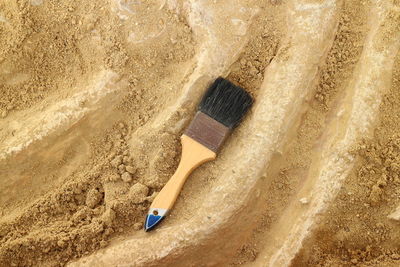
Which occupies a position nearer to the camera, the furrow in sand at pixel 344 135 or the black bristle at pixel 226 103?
the furrow in sand at pixel 344 135

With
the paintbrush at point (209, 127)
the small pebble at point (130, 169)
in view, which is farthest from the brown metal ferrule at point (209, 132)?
the small pebble at point (130, 169)

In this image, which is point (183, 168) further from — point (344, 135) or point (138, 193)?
point (344, 135)

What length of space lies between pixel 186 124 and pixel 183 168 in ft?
0.90

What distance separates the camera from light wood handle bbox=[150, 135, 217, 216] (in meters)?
2.33

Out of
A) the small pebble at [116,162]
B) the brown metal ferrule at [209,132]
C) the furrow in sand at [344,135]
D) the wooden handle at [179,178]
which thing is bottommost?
the furrow in sand at [344,135]

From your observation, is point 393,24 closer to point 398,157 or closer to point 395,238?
point 398,157

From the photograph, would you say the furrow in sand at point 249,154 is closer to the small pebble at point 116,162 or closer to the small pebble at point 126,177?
the small pebble at point 126,177

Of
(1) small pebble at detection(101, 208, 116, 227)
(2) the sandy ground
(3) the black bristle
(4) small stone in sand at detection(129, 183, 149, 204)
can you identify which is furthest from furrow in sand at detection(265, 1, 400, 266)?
(1) small pebble at detection(101, 208, 116, 227)

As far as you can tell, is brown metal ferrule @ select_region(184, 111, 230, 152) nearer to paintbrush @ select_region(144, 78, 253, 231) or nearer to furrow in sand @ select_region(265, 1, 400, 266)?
paintbrush @ select_region(144, 78, 253, 231)

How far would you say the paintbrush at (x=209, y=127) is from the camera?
238cm

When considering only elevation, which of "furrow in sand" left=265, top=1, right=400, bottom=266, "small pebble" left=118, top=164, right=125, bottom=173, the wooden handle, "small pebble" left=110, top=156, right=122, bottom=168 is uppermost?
"small pebble" left=110, top=156, right=122, bottom=168

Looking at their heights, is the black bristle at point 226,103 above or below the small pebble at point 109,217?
above

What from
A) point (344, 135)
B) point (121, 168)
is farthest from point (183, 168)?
point (344, 135)

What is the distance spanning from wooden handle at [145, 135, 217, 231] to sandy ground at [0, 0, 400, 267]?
68 millimetres
